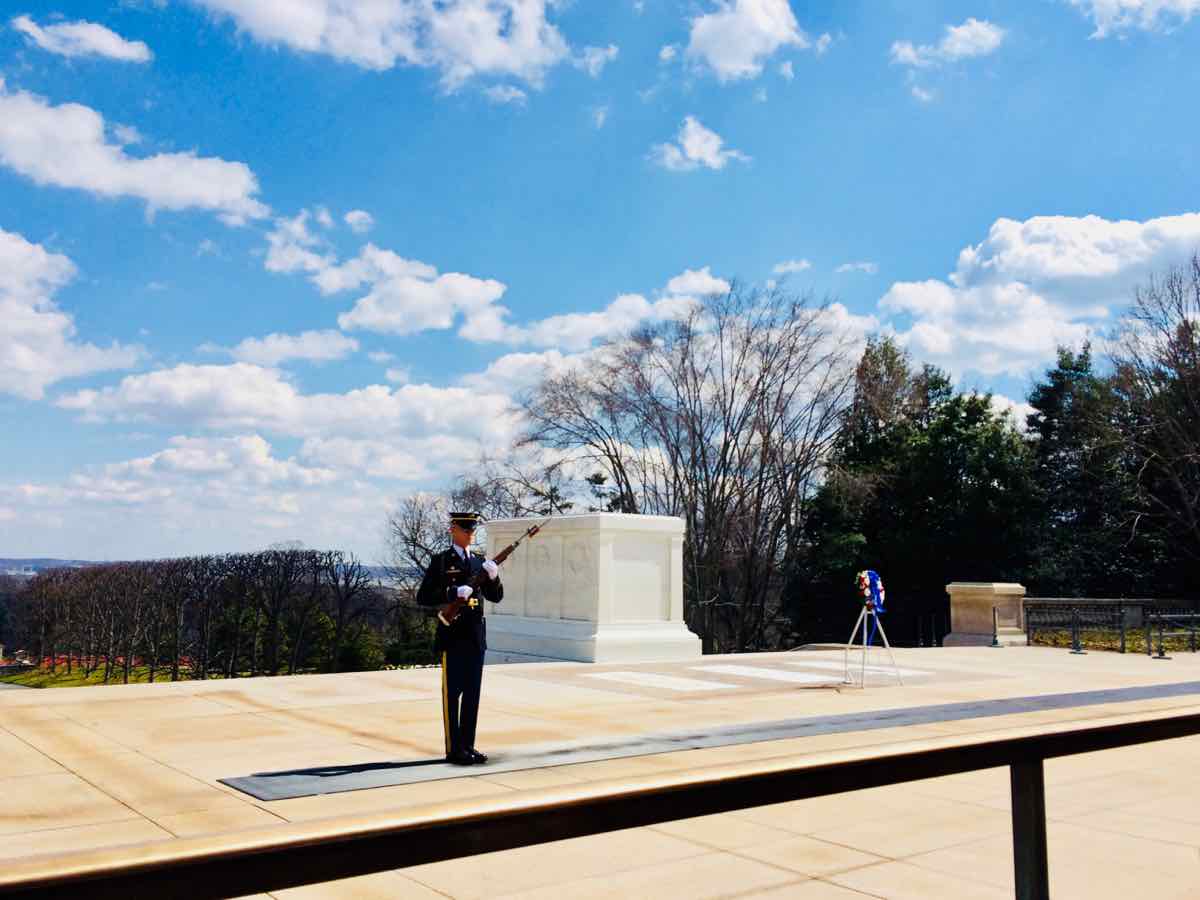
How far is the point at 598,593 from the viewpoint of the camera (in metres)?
15.4

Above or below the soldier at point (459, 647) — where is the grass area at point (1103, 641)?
below

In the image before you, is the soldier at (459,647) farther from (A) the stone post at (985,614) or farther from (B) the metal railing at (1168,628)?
(A) the stone post at (985,614)

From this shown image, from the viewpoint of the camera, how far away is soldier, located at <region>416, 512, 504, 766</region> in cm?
671

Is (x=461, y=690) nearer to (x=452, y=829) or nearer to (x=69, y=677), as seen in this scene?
(x=452, y=829)

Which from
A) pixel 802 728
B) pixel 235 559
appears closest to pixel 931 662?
pixel 802 728

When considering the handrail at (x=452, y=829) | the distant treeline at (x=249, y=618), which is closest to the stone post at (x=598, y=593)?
the handrail at (x=452, y=829)

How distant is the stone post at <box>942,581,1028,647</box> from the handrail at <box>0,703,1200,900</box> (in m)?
19.3

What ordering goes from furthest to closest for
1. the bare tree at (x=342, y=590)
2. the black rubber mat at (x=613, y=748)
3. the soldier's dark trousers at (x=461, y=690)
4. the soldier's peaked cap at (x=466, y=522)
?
the bare tree at (x=342, y=590), the soldier's peaked cap at (x=466, y=522), the soldier's dark trousers at (x=461, y=690), the black rubber mat at (x=613, y=748)

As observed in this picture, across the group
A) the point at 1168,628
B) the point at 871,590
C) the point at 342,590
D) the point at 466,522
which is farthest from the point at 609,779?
the point at 342,590

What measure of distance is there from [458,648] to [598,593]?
879 cm

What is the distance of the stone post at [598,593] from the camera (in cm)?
1551

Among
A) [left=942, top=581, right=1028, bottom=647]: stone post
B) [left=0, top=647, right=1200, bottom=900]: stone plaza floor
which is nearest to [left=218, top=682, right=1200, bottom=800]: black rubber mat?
[left=0, top=647, right=1200, bottom=900]: stone plaza floor

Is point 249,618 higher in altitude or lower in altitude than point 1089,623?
lower

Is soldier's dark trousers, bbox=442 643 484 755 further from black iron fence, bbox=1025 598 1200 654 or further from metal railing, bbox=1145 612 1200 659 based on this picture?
black iron fence, bbox=1025 598 1200 654
